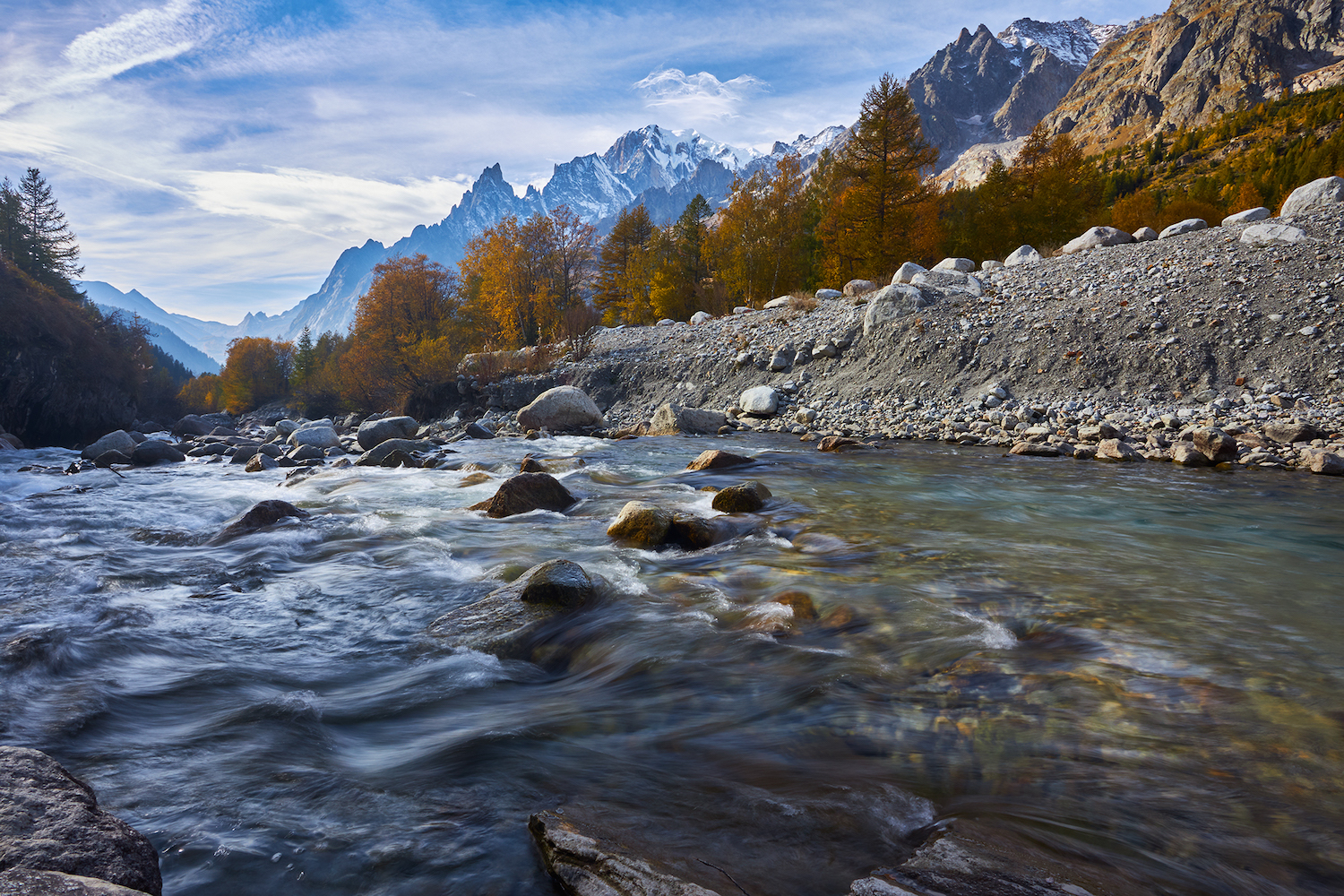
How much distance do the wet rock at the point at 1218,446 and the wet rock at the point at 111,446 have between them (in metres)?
24.9

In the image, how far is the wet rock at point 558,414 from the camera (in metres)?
20.2

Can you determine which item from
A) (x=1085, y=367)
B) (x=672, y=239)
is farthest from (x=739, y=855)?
(x=672, y=239)

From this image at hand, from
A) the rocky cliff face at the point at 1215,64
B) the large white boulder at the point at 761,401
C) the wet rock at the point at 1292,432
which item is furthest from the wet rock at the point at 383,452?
the rocky cliff face at the point at 1215,64

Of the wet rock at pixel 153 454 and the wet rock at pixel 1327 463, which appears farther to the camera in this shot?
the wet rock at pixel 153 454

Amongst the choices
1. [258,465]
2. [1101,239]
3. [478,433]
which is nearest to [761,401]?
[478,433]

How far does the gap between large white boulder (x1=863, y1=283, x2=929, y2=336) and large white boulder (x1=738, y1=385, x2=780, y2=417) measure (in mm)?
3348

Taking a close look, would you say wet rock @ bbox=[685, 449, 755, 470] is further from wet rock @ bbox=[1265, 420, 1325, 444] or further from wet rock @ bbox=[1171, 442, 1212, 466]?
wet rock @ bbox=[1265, 420, 1325, 444]

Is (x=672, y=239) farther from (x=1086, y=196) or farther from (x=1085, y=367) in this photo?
(x=1085, y=367)

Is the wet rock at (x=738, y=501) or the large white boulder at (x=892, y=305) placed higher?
the large white boulder at (x=892, y=305)

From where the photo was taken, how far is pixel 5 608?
4.83m

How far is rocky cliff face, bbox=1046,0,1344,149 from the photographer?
13262 cm

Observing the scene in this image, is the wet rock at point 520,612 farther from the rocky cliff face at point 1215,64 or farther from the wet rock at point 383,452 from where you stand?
the rocky cliff face at point 1215,64

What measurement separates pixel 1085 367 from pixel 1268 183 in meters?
49.4

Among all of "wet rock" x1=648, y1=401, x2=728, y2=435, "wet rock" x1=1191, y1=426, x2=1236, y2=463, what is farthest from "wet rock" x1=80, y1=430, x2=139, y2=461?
"wet rock" x1=1191, y1=426, x2=1236, y2=463
